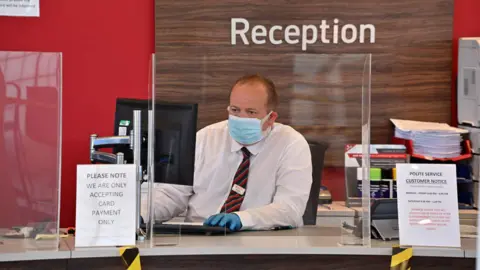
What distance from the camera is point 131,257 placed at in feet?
10.4

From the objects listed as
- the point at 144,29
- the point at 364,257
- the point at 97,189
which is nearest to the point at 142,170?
the point at 97,189

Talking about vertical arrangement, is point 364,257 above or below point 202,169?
below

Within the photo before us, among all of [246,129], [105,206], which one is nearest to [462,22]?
[246,129]

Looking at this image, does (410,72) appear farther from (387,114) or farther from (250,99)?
(250,99)

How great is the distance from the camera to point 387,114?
213 inches

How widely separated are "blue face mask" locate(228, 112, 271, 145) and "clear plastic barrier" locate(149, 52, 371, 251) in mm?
24

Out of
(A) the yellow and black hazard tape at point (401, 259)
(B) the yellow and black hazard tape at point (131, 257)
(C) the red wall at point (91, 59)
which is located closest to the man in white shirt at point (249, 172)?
(B) the yellow and black hazard tape at point (131, 257)

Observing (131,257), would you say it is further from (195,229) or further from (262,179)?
(262,179)

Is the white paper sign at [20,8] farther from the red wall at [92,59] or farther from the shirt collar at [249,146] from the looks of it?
the shirt collar at [249,146]

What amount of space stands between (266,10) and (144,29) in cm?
76

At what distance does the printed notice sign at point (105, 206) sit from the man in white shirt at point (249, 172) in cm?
27

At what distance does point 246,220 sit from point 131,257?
1.83 feet

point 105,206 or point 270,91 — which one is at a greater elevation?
point 270,91

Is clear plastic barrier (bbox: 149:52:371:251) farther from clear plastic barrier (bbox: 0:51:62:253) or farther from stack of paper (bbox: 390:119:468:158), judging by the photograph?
stack of paper (bbox: 390:119:468:158)
